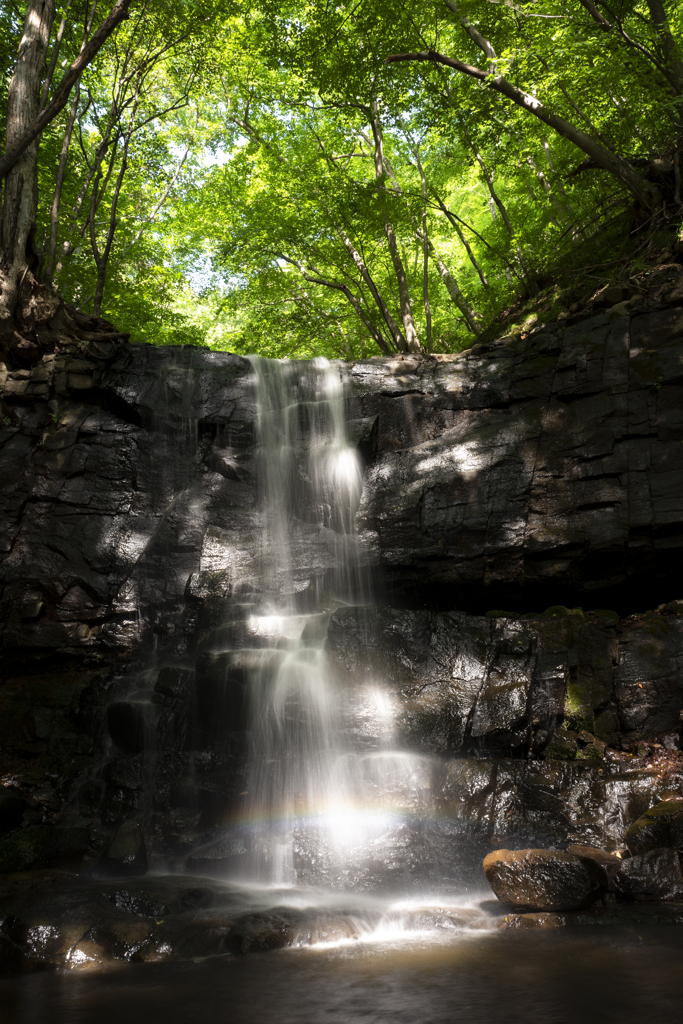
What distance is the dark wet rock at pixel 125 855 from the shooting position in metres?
6.48

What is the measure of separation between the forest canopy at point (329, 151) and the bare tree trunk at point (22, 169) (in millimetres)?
42

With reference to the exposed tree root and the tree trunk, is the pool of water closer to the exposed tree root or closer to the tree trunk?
the exposed tree root

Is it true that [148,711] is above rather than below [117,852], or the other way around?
above

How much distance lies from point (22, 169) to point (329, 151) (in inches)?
352

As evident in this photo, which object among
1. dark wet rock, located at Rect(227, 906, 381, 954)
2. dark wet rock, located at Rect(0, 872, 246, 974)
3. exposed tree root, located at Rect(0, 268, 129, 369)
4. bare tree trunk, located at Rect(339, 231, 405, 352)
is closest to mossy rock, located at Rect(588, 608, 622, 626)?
dark wet rock, located at Rect(227, 906, 381, 954)

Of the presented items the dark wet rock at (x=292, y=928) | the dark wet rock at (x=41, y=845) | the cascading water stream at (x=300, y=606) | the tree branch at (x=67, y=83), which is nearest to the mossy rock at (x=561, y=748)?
the cascading water stream at (x=300, y=606)

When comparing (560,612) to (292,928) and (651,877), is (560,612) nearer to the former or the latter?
(651,877)

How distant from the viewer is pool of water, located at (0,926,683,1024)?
354 cm

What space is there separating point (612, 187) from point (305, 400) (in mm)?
7569

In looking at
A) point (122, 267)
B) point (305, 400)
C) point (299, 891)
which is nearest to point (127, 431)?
point (305, 400)

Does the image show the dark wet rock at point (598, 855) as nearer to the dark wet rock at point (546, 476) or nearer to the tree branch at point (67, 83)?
the dark wet rock at point (546, 476)

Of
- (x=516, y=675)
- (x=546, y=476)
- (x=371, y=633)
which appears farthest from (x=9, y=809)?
(x=546, y=476)

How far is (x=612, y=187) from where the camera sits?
13047 mm

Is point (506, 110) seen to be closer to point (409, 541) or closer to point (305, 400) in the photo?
point (305, 400)
